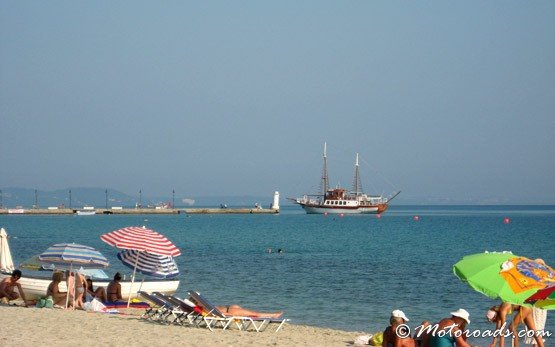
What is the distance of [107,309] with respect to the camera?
59.1ft

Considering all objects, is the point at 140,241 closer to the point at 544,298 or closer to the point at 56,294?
the point at 56,294

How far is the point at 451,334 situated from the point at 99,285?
12293mm

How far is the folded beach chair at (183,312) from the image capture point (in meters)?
15.4

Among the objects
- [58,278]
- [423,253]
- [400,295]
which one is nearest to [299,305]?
[400,295]

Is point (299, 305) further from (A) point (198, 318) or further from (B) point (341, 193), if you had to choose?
(B) point (341, 193)

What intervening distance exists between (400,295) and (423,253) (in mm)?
23464

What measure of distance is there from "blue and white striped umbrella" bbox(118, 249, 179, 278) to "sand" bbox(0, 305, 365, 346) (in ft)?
7.52

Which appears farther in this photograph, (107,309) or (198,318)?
(107,309)

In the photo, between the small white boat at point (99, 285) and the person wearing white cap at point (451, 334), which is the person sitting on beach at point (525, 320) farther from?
the small white boat at point (99, 285)

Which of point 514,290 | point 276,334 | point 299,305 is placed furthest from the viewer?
point 299,305

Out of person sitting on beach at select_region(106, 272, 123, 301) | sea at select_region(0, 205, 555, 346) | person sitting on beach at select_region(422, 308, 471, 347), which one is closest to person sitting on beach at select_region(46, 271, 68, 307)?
person sitting on beach at select_region(106, 272, 123, 301)

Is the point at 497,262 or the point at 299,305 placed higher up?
the point at 497,262

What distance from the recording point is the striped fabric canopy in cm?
1714

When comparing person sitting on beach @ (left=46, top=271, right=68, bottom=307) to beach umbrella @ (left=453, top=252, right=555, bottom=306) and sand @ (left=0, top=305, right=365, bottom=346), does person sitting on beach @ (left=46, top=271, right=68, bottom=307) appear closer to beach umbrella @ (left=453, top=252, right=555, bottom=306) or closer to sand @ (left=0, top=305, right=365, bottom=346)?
sand @ (left=0, top=305, right=365, bottom=346)
